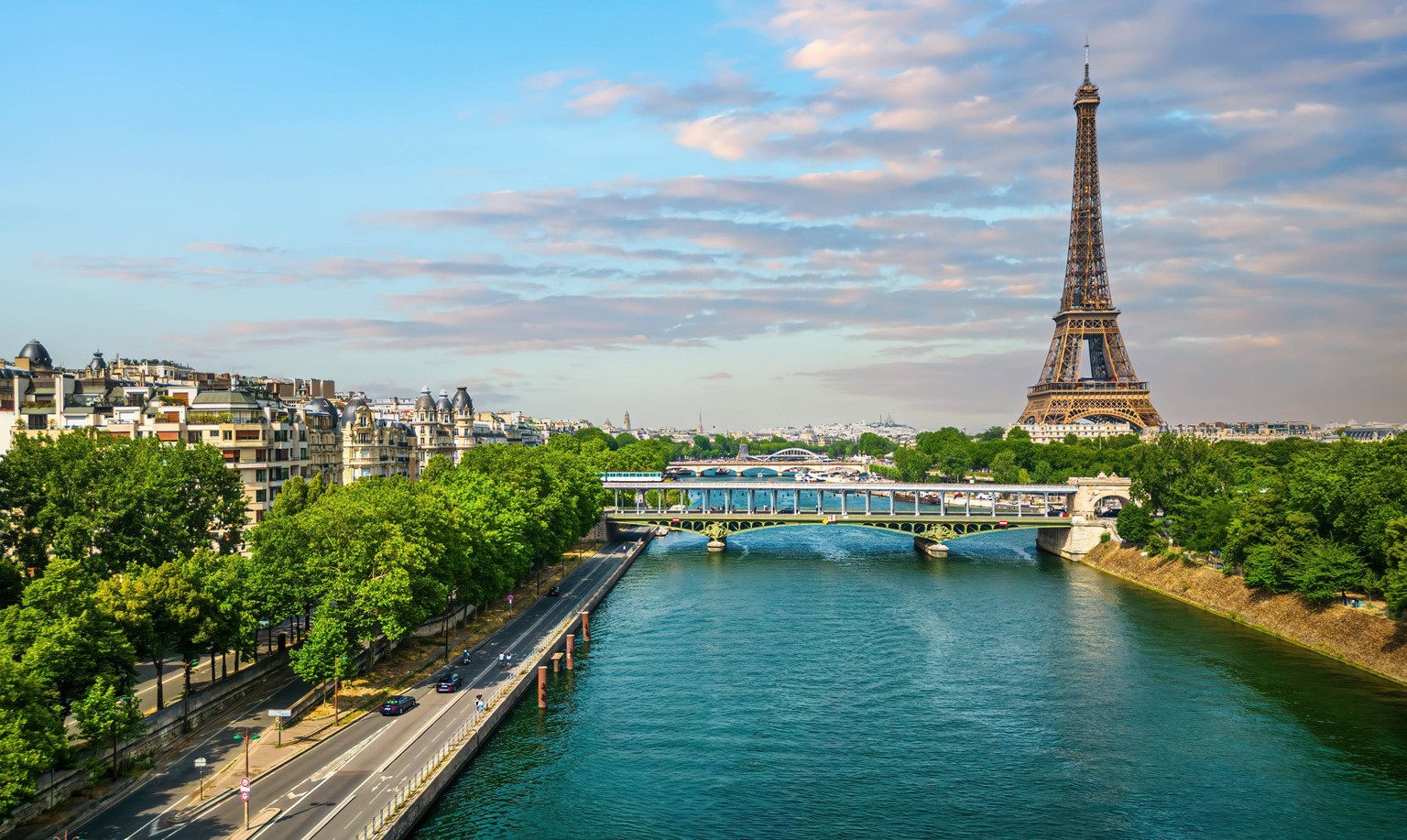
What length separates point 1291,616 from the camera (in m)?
72.1

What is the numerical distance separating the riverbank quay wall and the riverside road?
0.76 metres

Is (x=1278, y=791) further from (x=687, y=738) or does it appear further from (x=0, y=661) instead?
(x=0, y=661)

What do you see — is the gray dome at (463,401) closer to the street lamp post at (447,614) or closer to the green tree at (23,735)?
the street lamp post at (447,614)

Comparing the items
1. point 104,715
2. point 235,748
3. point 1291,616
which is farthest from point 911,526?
point 104,715

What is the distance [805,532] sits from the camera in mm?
147500

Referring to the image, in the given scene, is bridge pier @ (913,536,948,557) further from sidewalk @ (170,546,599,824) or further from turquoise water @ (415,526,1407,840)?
sidewalk @ (170,546,599,824)

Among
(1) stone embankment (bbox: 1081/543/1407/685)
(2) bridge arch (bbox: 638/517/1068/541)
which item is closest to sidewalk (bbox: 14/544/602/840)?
(1) stone embankment (bbox: 1081/543/1407/685)

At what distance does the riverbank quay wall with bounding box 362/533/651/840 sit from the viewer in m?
37.8

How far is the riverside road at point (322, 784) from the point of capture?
117 ft

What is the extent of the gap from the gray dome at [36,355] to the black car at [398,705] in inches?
3639

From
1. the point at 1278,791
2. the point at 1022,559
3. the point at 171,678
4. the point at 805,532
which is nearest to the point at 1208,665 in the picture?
the point at 1278,791

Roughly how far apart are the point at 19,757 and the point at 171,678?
2206 cm

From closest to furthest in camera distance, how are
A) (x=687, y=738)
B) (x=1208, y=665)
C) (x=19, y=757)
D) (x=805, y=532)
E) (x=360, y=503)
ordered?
(x=19, y=757)
(x=687, y=738)
(x=360, y=503)
(x=1208, y=665)
(x=805, y=532)

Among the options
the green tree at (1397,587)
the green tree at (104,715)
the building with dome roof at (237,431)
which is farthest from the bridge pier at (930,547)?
the green tree at (104,715)
